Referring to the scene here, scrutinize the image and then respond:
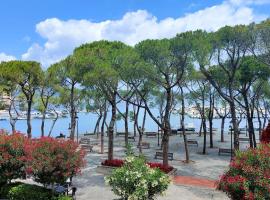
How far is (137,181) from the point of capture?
664 inches

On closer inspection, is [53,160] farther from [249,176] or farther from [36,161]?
[249,176]

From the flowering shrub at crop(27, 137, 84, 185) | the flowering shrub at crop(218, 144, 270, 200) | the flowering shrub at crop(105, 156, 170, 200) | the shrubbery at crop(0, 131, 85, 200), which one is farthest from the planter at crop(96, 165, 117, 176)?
the flowering shrub at crop(218, 144, 270, 200)

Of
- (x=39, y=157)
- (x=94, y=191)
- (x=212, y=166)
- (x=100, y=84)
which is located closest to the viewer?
(x=39, y=157)

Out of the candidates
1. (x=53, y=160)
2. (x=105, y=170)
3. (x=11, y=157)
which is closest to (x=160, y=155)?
(x=105, y=170)

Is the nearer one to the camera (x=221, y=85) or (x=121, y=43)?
(x=121, y=43)

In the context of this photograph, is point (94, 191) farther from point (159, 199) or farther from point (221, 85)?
point (221, 85)

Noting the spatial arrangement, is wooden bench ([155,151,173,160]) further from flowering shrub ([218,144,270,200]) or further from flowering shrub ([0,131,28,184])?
flowering shrub ([218,144,270,200])

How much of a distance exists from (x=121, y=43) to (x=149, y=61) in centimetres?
715

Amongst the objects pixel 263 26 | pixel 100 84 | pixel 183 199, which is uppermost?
pixel 263 26

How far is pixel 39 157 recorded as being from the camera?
56.9 ft

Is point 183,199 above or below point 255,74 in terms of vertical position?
below

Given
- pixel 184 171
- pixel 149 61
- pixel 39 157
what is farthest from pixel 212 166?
pixel 39 157

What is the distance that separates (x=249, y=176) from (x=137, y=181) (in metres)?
5.88

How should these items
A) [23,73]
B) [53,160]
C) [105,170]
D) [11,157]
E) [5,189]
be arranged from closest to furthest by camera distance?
[53,160] < [11,157] < [5,189] < [105,170] < [23,73]
